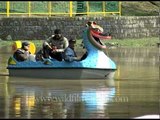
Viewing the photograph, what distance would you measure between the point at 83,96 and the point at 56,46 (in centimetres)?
454

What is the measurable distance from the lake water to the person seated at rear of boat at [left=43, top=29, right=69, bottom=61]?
1025 mm

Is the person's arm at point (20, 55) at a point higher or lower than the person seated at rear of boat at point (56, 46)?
lower

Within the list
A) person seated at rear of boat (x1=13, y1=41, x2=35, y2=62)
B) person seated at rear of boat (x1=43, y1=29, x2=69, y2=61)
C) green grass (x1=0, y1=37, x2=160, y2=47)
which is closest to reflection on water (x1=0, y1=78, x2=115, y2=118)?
person seated at rear of boat (x1=13, y1=41, x2=35, y2=62)

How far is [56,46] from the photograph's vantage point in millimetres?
17094

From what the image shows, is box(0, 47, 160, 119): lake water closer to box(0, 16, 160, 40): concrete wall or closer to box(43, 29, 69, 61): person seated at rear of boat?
box(43, 29, 69, 61): person seated at rear of boat

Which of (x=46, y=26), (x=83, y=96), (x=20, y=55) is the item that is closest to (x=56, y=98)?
(x=83, y=96)

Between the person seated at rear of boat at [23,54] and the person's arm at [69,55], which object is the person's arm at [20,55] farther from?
the person's arm at [69,55]

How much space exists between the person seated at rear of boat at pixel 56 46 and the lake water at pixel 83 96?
1.03 meters

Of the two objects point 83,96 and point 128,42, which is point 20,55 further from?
point 128,42

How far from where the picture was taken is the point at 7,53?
25.5 meters

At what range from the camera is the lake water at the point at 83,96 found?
10609mm

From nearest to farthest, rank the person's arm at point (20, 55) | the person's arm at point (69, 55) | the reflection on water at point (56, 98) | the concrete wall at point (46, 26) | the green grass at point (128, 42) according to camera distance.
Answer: the reflection on water at point (56, 98) → the person's arm at point (69, 55) → the person's arm at point (20, 55) → the green grass at point (128, 42) → the concrete wall at point (46, 26)

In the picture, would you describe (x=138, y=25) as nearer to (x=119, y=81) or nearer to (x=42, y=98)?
(x=119, y=81)

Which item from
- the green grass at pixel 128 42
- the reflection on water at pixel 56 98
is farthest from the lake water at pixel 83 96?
the green grass at pixel 128 42
